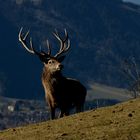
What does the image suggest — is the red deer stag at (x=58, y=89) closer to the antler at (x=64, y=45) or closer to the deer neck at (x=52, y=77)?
the deer neck at (x=52, y=77)

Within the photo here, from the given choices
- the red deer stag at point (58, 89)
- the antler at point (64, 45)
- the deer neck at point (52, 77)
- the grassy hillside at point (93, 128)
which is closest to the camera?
the grassy hillside at point (93, 128)

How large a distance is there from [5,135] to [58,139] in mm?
3999

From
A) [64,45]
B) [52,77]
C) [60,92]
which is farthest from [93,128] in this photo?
[64,45]

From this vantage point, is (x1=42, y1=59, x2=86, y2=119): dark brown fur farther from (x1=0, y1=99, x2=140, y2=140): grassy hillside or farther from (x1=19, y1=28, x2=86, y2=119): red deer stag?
(x1=0, y1=99, x2=140, y2=140): grassy hillside

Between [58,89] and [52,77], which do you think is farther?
[52,77]

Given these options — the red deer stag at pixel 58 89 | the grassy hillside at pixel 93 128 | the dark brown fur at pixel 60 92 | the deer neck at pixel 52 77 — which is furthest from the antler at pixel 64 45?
the grassy hillside at pixel 93 128

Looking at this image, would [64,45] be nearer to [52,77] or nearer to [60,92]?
[52,77]

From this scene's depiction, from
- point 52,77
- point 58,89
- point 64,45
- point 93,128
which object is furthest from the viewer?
point 64,45

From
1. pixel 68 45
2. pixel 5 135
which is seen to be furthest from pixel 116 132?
pixel 68 45

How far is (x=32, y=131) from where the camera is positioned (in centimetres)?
2686

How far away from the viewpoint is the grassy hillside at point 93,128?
77.4ft

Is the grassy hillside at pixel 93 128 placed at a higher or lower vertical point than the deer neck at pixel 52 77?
lower

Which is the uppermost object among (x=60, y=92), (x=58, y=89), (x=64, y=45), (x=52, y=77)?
(x=64, y=45)

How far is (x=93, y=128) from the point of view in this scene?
82.9ft
